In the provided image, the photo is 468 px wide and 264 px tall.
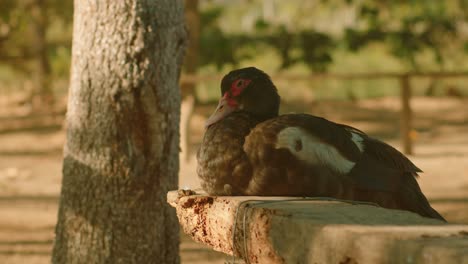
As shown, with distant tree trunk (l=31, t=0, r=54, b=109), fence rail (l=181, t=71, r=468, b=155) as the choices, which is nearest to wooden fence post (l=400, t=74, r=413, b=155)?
fence rail (l=181, t=71, r=468, b=155)

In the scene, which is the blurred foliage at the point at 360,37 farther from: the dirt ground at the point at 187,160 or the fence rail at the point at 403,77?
the fence rail at the point at 403,77

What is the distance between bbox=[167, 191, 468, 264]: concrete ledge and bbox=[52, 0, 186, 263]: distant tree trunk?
141 centimetres

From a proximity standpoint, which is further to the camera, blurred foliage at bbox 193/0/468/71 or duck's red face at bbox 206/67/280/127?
blurred foliage at bbox 193/0/468/71

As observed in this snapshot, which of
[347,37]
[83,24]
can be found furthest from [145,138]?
[347,37]

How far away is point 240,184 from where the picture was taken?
408cm

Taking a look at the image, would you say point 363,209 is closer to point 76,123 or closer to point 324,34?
point 76,123

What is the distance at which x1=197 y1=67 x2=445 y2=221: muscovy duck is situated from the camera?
4.01 meters

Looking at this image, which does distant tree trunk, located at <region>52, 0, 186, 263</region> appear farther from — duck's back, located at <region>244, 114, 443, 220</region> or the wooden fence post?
the wooden fence post

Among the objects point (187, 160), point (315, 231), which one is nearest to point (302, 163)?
point (315, 231)

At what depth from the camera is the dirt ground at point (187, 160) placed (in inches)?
360

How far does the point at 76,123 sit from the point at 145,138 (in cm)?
45

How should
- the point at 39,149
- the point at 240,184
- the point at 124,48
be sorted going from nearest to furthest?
the point at 240,184 < the point at 124,48 < the point at 39,149

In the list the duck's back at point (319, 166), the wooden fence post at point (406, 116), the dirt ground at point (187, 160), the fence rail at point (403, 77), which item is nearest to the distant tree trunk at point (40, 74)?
the dirt ground at point (187, 160)

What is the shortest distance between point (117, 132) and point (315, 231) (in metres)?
2.77
